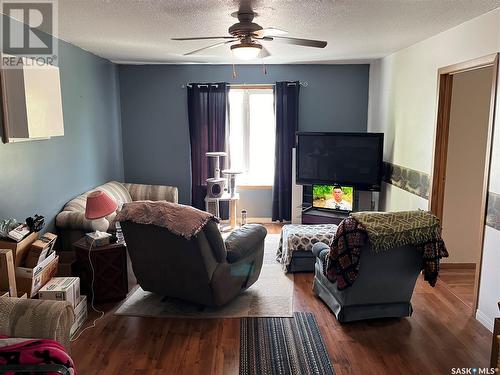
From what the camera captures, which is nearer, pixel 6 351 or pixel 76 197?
pixel 6 351

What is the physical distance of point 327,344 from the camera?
2961 mm

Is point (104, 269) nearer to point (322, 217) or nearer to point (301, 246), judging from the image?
point (301, 246)

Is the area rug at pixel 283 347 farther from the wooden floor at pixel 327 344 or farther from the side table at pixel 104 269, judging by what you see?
the side table at pixel 104 269

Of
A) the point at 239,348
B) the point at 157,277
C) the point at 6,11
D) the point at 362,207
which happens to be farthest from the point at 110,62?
the point at 239,348

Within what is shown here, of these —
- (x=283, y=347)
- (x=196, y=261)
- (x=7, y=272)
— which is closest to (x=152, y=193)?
(x=196, y=261)

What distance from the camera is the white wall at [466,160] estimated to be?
405 centimetres

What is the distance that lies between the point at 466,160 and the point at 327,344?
2.44m

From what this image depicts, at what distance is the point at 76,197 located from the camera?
4551mm

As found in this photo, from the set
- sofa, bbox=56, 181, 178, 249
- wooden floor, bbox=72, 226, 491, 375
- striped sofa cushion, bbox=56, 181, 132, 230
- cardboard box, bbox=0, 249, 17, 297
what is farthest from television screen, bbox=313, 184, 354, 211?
cardboard box, bbox=0, 249, 17, 297

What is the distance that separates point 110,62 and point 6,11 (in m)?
2.68

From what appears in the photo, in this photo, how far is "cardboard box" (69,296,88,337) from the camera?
10.4ft

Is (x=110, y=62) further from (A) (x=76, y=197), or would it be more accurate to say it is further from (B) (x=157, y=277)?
(B) (x=157, y=277)

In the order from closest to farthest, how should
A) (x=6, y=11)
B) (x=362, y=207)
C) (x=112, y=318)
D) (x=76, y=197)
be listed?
(x=6, y=11)
(x=112, y=318)
(x=76, y=197)
(x=362, y=207)

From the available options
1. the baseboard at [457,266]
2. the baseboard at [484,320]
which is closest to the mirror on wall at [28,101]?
the baseboard at [484,320]
